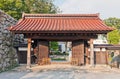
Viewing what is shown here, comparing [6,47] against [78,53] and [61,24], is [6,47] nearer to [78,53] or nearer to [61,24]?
[61,24]

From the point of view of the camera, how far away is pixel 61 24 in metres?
15.4

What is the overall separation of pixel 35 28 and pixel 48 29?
838mm

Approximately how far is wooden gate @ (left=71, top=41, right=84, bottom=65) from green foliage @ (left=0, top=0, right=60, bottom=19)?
9656 mm

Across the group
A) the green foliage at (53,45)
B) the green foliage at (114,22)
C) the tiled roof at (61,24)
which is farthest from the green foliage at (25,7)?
the green foliage at (114,22)

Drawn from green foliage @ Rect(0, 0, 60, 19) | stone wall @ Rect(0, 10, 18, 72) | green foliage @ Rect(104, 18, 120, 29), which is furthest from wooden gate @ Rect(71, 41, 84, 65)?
green foliage @ Rect(104, 18, 120, 29)

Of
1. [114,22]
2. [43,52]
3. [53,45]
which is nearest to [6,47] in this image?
[43,52]

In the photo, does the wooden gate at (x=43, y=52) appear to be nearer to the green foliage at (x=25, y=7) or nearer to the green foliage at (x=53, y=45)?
the green foliage at (x=25, y=7)

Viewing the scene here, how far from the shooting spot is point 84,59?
15727 mm

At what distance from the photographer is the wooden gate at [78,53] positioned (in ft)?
50.7

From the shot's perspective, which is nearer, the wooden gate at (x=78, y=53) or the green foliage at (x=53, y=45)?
the wooden gate at (x=78, y=53)

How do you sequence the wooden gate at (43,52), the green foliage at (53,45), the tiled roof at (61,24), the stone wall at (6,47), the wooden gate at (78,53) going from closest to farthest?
1. the stone wall at (6,47)
2. the tiled roof at (61,24)
3. the wooden gate at (78,53)
4. the wooden gate at (43,52)
5. the green foliage at (53,45)

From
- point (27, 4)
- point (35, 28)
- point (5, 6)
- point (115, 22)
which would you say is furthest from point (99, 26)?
point (115, 22)

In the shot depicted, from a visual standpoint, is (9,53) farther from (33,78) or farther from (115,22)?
(115,22)

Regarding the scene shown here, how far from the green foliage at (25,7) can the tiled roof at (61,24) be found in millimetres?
7050
